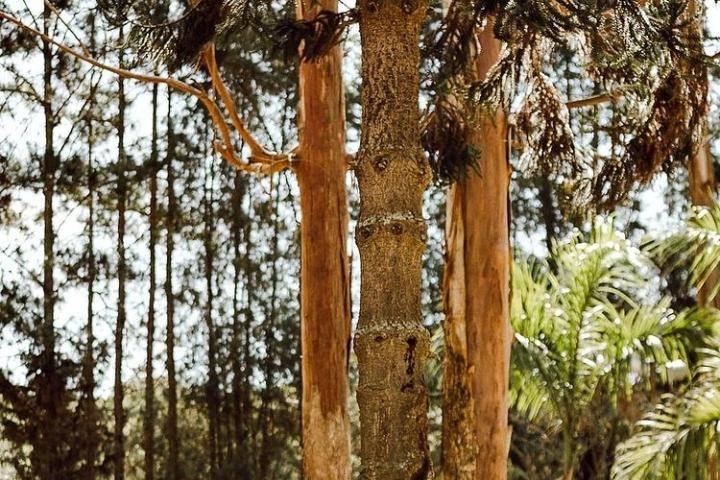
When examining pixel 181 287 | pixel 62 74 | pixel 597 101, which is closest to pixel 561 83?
pixel 181 287

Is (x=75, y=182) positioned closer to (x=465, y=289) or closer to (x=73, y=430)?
(x=73, y=430)

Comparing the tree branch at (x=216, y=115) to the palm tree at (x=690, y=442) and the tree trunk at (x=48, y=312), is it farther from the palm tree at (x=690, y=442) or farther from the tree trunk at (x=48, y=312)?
the tree trunk at (x=48, y=312)

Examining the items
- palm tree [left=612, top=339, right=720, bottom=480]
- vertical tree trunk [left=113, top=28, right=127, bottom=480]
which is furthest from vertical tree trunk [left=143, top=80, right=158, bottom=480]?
palm tree [left=612, top=339, right=720, bottom=480]

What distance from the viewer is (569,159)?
668cm

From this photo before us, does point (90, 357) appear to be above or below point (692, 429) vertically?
above

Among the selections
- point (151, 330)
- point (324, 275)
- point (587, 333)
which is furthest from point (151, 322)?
point (587, 333)

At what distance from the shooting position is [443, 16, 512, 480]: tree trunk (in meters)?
7.11

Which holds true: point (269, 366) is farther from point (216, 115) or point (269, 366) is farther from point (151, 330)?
point (216, 115)

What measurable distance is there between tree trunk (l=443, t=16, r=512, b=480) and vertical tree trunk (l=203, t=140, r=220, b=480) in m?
8.91

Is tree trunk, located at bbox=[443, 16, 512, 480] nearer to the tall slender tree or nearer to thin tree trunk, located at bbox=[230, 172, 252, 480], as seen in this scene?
the tall slender tree

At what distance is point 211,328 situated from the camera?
51.7 feet

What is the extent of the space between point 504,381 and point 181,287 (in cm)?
918

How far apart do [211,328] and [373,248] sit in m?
12.5

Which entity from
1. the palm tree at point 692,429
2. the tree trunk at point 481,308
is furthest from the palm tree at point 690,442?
the tree trunk at point 481,308
